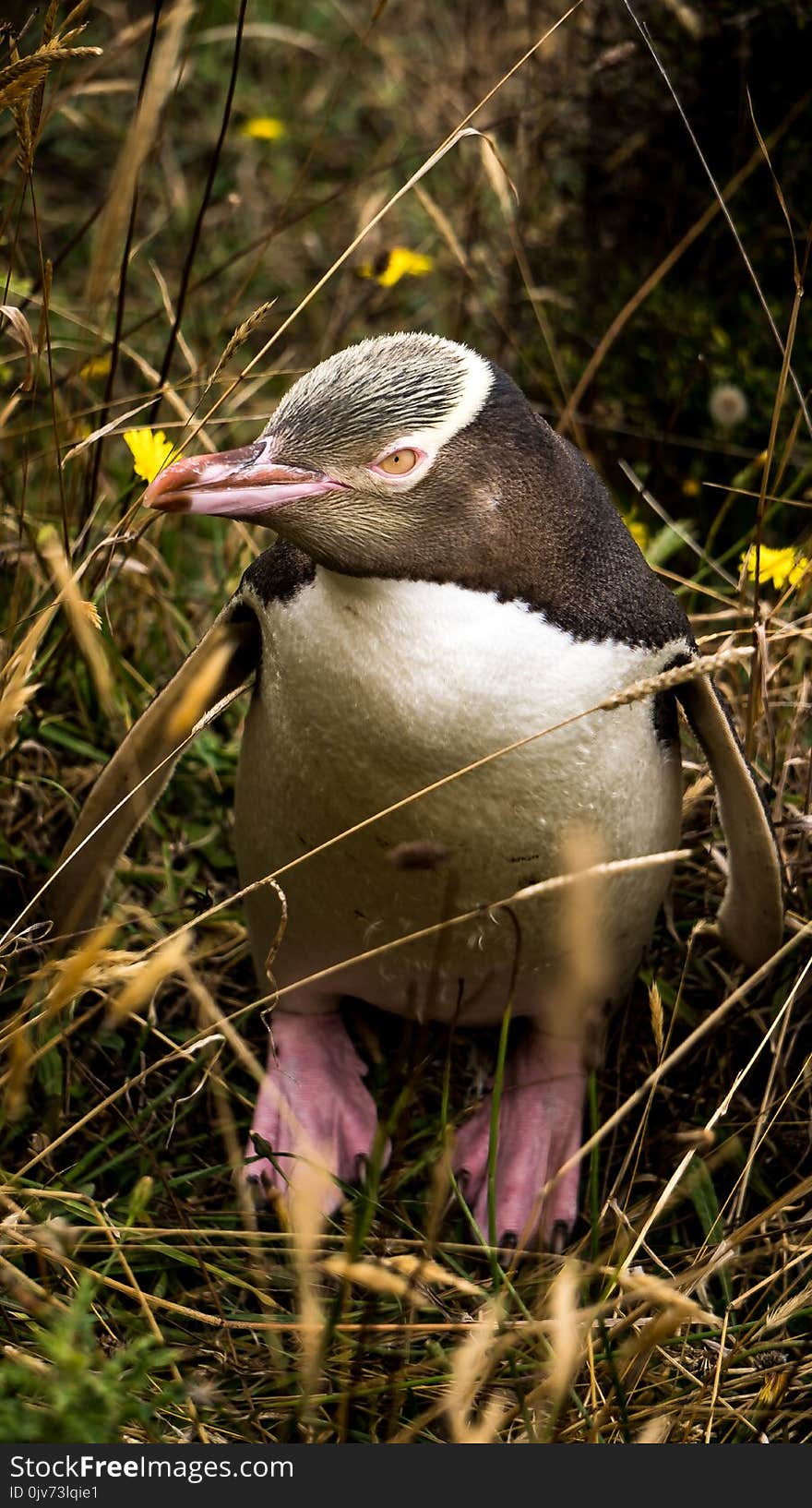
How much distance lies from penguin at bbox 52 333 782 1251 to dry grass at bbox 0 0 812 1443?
12 cm

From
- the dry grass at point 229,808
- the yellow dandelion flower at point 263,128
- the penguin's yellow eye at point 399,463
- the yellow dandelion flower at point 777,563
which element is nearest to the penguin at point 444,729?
the penguin's yellow eye at point 399,463

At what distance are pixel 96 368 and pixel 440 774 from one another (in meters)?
1.72

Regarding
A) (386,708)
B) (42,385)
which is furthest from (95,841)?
(42,385)

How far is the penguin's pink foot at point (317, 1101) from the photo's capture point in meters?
2.28

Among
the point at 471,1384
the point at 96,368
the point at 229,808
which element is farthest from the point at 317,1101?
the point at 96,368

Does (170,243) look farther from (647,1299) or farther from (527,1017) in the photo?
(647,1299)

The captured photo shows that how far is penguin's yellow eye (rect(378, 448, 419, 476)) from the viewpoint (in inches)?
69.2

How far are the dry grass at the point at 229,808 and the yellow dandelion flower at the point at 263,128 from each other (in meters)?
0.12

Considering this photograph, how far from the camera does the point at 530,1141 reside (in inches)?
91.1

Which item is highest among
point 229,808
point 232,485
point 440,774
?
point 232,485

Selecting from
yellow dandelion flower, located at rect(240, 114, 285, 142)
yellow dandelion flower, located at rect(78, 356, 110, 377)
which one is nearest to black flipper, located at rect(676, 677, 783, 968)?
yellow dandelion flower, located at rect(78, 356, 110, 377)

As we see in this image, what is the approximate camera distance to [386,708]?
1806mm

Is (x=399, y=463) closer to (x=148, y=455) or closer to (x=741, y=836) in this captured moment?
(x=148, y=455)

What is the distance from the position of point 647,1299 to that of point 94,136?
393 centimetres
